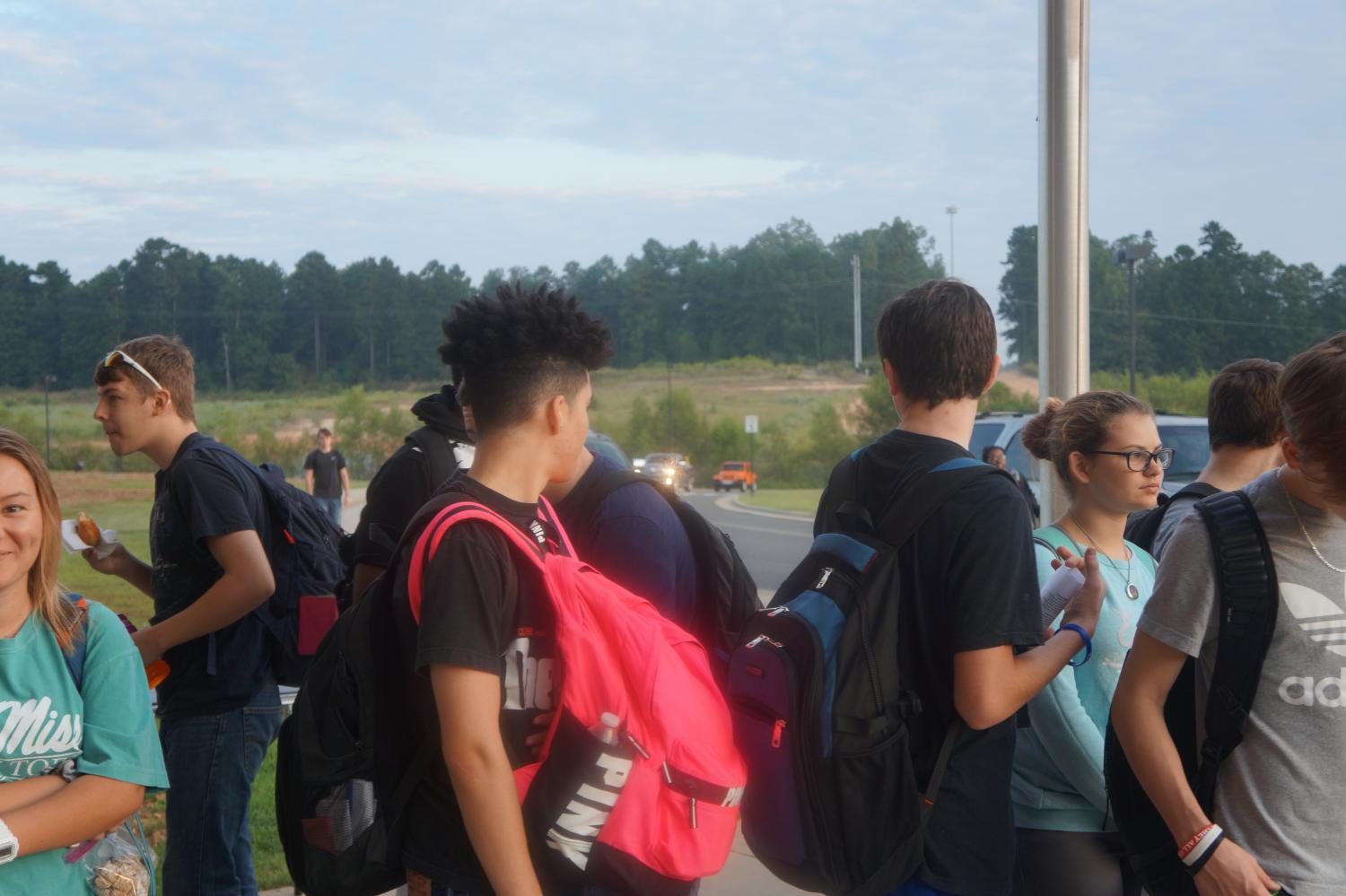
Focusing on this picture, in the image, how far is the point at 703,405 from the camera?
9400 cm

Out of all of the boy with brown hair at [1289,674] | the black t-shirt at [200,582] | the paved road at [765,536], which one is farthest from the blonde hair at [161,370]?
the paved road at [765,536]

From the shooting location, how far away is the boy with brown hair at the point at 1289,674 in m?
2.04

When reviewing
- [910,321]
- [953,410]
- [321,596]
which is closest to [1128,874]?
[953,410]

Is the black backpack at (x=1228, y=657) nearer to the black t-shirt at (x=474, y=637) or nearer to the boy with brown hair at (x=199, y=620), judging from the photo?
Answer: the black t-shirt at (x=474, y=637)

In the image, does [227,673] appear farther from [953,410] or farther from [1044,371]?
[1044,371]

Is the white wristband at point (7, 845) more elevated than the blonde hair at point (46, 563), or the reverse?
the blonde hair at point (46, 563)

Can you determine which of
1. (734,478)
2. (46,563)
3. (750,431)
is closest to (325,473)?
(46,563)

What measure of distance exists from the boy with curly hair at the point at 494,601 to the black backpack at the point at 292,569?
4.88 ft

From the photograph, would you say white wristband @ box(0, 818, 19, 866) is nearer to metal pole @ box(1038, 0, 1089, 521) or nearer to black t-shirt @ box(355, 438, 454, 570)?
black t-shirt @ box(355, 438, 454, 570)

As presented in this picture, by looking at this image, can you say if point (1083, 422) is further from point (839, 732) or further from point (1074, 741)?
point (839, 732)

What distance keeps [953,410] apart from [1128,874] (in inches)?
50.1

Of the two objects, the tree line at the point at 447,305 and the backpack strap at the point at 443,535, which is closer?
the backpack strap at the point at 443,535

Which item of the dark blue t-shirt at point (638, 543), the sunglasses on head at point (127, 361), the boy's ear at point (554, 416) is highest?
the sunglasses on head at point (127, 361)

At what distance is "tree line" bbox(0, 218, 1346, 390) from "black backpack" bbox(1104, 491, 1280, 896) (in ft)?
176
